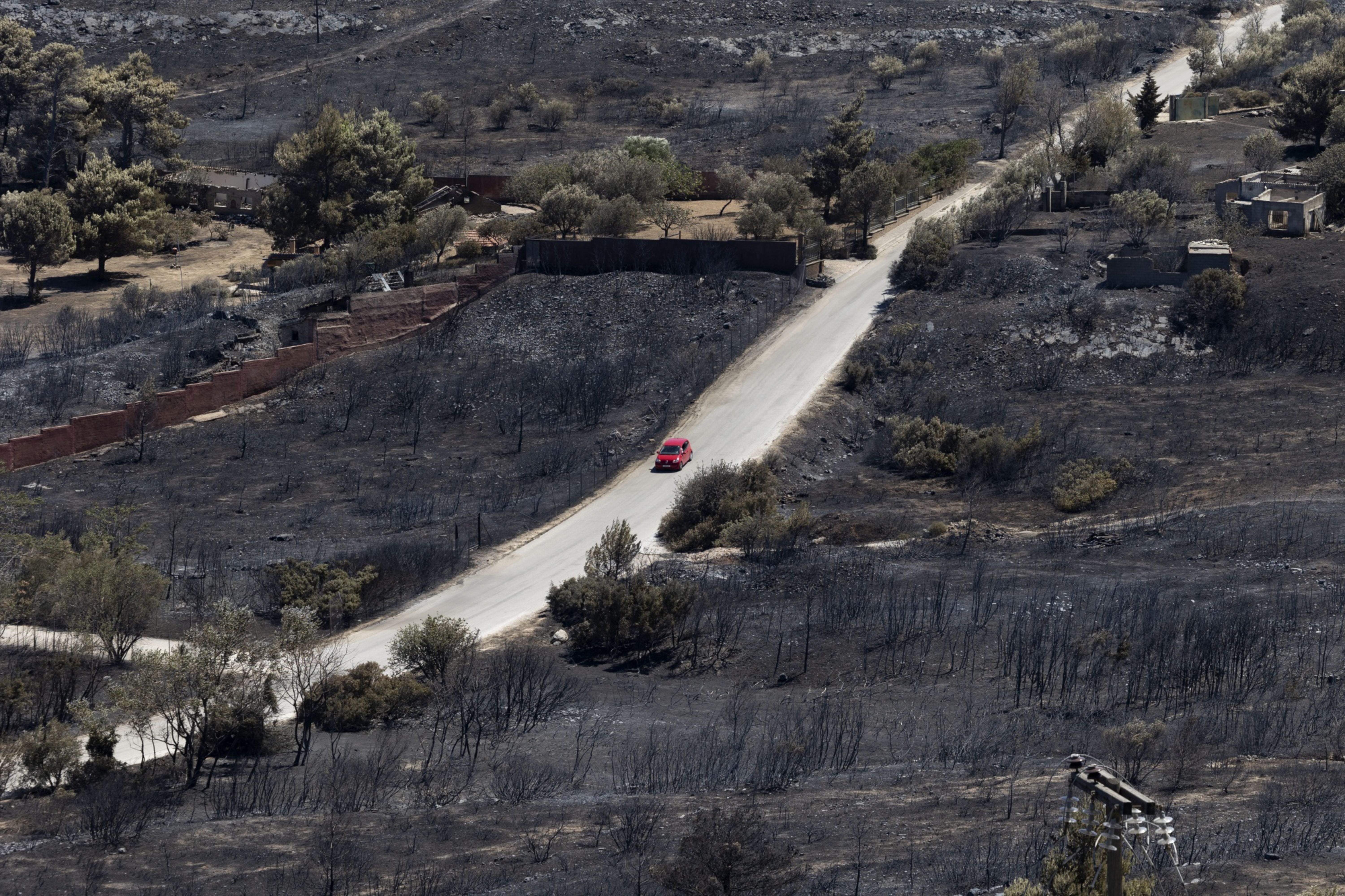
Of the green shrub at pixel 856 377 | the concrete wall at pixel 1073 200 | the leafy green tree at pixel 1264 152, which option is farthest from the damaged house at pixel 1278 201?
the green shrub at pixel 856 377

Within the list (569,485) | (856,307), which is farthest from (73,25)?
(569,485)

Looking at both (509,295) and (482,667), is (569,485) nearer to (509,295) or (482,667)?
(482,667)

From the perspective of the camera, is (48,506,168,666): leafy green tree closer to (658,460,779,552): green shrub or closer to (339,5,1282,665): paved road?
(339,5,1282,665): paved road

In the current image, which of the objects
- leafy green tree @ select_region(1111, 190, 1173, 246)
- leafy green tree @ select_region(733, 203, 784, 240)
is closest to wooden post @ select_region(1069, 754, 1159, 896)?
leafy green tree @ select_region(1111, 190, 1173, 246)

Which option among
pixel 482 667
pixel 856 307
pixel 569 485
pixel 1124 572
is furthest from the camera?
pixel 856 307

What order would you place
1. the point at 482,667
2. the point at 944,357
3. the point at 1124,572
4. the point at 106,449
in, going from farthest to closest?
the point at 944,357, the point at 106,449, the point at 1124,572, the point at 482,667

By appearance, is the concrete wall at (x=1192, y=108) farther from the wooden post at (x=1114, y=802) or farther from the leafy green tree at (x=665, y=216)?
the wooden post at (x=1114, y=802)

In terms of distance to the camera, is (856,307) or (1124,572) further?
(856,307)
